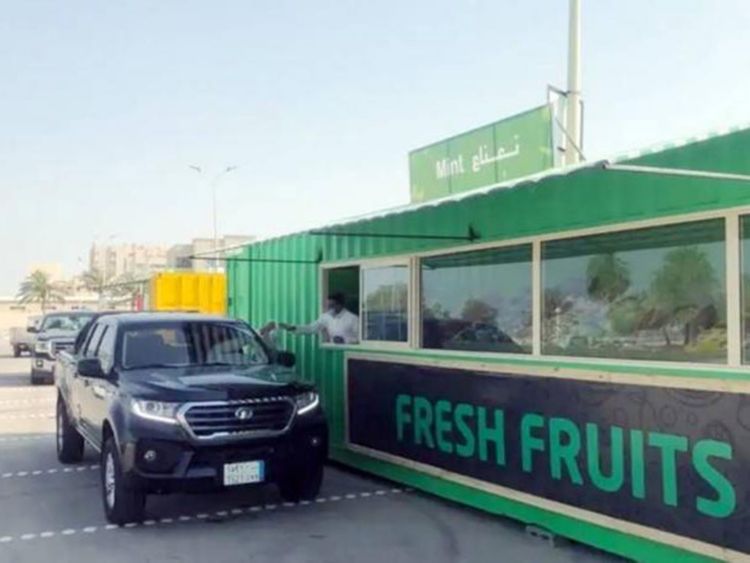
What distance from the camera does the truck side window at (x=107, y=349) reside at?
25.3 feet

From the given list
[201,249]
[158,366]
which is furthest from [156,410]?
[201,249]

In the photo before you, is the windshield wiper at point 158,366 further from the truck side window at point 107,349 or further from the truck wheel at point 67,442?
the truck wheel at point 67,442

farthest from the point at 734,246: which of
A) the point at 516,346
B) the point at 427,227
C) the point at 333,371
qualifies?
the point at 333,371

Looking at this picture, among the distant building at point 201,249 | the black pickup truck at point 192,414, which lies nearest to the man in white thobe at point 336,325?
the black pickup truck at point 192,414

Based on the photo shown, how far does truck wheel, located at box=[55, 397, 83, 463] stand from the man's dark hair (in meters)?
3.45

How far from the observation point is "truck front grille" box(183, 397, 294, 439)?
6.68 metres

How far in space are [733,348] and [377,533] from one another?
126 inches

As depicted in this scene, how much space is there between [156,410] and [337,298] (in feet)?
11.6

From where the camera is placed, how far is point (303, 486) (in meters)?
7.59

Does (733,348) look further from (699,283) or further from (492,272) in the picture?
(492,272)

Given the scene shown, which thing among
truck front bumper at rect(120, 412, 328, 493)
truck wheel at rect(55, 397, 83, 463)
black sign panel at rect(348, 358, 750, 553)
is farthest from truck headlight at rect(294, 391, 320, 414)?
truck wheel at rect(55, 397, 83, 463)

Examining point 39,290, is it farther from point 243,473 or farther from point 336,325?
point 243,473

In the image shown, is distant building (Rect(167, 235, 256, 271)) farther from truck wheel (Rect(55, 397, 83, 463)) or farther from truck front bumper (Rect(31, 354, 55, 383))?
truck wheel (Rect(55, 397, 83, 463))

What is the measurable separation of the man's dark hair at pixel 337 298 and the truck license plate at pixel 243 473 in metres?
3.22
